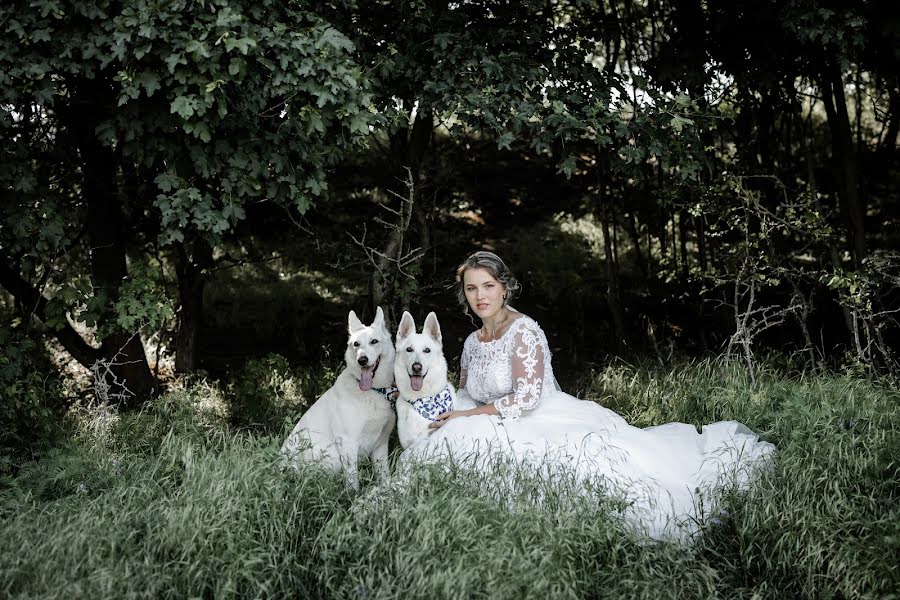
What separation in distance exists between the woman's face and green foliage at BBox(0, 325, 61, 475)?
3.05 meters

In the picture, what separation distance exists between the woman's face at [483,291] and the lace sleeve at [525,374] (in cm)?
24

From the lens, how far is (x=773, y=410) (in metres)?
5.59

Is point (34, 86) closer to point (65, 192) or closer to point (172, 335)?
point (65, 192)

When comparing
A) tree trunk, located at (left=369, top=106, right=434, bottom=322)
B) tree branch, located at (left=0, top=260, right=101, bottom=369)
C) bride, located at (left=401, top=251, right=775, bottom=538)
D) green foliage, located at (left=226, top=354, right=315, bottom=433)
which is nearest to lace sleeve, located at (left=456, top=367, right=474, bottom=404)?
bride, located at (left=401, top=251, right=775, bottom=538)

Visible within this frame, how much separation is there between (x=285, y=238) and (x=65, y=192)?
4.72 metres

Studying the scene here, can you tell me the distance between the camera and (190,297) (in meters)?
7.65

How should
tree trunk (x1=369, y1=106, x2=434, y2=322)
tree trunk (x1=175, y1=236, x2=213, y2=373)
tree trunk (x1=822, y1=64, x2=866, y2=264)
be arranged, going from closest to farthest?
tree trunk (x1=369, y1=106, x2=434, y2=322) → tree trunk (x1=822, y1=64, x2=866, y2=264) → tree trunk (x1=175, y1=236, x2=213, y2=373)

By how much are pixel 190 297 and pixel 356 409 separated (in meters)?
3.66

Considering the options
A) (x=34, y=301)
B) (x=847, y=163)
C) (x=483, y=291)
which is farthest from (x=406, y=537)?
(x=847, y=163)

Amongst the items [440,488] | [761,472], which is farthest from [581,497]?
[761,472]

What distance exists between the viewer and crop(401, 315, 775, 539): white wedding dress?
4.22 metres

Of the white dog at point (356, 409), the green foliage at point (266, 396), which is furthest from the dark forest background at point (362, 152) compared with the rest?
the white dog at point (356, 409)

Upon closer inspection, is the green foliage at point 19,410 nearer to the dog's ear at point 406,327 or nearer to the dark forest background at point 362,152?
the dark forest background at point 362,152

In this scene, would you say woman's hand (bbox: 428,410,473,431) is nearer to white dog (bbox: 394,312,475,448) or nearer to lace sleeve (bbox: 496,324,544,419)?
white dog (bbox: 394,312,475,448)
